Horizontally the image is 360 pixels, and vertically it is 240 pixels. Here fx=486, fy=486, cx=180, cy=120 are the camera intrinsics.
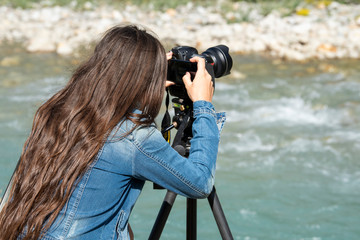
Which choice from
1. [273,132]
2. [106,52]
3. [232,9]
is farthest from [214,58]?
[232,9]

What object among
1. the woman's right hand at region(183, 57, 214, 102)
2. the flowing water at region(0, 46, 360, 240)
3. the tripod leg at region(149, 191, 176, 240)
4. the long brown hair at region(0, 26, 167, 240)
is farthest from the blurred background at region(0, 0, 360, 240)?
the tripod leg at region(149, 191, 176, 240)

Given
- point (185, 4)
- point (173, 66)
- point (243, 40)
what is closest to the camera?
point (173, 66)

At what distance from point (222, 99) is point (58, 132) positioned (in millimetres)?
4866

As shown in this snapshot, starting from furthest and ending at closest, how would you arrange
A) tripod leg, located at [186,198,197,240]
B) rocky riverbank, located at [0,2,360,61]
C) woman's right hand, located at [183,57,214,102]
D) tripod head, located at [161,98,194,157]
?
rocky riverbank, located at [0,2,360,61], tripod leg, located at [186,198,197,240], tripod head, located at [161,98,194,157], woman's right hand, located at [183,57,214,102]

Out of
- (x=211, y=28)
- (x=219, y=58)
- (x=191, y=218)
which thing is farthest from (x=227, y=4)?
(x=191, y=218)

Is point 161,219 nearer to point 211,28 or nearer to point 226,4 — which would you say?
point 211,28

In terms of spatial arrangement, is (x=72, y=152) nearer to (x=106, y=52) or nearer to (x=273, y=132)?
(x=106, y=52)

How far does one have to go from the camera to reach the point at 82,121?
1.32 m

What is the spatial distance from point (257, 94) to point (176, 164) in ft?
16.8

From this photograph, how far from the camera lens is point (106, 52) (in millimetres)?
1351

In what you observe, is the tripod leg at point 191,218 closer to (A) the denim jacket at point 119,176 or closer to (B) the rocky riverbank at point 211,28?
(A) the denim jacket at point 119,176

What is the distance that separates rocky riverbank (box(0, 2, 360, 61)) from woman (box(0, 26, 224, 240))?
274 inches

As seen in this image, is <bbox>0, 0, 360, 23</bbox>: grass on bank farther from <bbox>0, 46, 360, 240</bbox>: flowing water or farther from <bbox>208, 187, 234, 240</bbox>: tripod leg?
<bbox>208, 187, 234, 240</bbox>: tripod leg

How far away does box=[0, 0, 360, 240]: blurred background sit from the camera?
3.37 m
